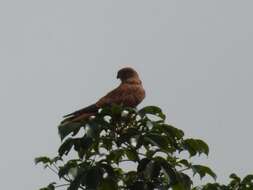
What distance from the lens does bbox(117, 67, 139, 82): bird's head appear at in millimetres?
7745

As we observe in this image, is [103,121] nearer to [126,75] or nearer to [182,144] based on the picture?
[182,144]

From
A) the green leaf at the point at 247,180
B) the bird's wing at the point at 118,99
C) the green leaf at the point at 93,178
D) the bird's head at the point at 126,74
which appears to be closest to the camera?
the green leaf at the point at 93,178

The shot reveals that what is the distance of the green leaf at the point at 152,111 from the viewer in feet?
15.9

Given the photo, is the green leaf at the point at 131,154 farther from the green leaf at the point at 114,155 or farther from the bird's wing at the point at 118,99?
the bird's wing at the point at 118,99

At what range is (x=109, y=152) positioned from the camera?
482cm

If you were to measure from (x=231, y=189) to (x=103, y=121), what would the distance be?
146 centimetres

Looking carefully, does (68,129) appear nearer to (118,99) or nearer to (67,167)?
(67,167)

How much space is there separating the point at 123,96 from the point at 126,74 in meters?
1.09

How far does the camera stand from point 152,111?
16.1 ft

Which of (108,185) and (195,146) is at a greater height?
(195,146)

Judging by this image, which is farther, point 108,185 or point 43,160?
point 43,160

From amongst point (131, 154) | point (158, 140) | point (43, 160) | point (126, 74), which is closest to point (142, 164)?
point (131, 154)

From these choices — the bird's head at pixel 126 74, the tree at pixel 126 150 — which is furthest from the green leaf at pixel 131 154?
the bird's head at pixel 126 74

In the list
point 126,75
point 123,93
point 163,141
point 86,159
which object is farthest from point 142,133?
point 126,75
